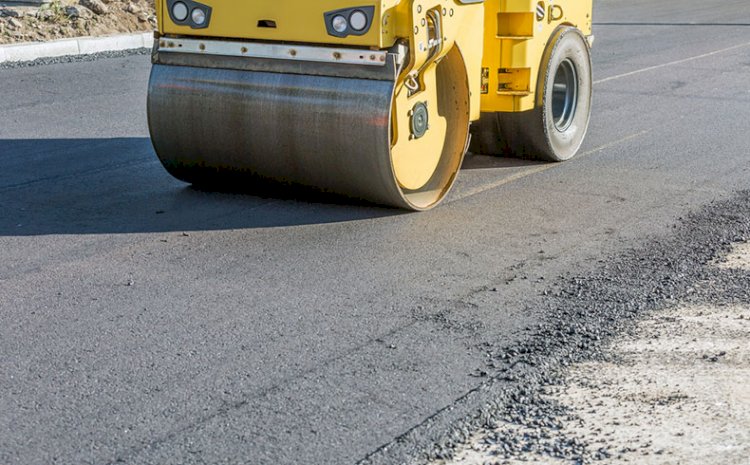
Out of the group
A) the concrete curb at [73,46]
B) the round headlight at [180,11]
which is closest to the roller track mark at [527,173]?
the round headlight at [180,11]

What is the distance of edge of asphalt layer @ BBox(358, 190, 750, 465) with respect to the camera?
12.3 feet

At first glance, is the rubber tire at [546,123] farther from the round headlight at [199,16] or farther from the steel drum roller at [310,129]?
the round headlight at [199,16]

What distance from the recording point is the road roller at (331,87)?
20.0 feet

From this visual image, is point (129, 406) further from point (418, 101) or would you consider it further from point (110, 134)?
point (110, 134)

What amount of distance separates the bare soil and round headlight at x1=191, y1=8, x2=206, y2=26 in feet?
26.3

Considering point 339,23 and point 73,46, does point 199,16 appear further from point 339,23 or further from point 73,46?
point 73,46

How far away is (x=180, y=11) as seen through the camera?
654cm

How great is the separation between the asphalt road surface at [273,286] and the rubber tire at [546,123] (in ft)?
0.44

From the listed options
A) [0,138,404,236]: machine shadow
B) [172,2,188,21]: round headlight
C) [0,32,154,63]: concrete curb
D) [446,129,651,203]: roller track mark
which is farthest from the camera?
[0,32,154,63]: concrete curb

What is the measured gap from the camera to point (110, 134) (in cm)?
897

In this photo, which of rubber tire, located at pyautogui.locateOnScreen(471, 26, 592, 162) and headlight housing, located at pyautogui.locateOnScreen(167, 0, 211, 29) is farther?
rubber tire, located at pyautogui.locateOnScreen(471, 26, 592, 162)

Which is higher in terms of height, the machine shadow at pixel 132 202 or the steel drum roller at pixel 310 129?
the steel drum roller at pixel 310 129

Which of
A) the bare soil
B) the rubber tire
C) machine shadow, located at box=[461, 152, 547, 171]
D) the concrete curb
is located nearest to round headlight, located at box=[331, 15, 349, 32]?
the rubber tire

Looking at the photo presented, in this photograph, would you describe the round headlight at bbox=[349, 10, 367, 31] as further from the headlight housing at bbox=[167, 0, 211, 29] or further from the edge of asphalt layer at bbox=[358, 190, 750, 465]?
the edge of asphalt layer at bbox=[358, 190, 750, 465]
